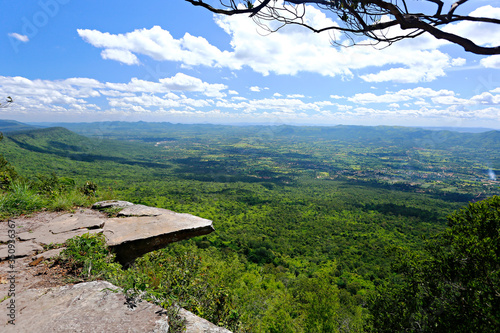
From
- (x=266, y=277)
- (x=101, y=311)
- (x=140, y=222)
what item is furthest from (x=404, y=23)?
(x=266, y=277)

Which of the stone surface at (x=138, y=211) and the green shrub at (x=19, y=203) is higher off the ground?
the green shrub at (x=19, y=203)

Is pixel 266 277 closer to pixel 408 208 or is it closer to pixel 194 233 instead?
pixel 194 233

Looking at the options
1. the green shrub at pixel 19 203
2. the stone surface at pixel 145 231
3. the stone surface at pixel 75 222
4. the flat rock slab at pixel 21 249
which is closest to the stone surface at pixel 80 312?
the flat rock slab at pixel 21 249

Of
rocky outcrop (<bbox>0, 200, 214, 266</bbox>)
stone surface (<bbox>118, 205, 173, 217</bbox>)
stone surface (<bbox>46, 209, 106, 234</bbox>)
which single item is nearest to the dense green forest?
rocky outcrop (<bbox>0, 200, 214, 266</bbox>)

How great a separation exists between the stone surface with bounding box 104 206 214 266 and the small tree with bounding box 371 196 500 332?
20.8 feet

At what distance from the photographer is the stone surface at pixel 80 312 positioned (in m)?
2.22

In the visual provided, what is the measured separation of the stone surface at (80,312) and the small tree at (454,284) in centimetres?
629

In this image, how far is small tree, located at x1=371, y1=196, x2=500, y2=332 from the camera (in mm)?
4687

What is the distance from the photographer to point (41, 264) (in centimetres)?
339

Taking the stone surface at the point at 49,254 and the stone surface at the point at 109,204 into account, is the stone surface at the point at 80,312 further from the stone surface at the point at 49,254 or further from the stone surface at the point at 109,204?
the stone surface at the point at 109,204

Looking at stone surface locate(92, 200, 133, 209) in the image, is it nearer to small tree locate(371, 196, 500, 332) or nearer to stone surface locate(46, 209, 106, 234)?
stone surface locate(46, 209, 106, 234)

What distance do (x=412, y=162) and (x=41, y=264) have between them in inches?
8157

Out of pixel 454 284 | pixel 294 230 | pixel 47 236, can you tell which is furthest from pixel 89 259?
pixel 294 230

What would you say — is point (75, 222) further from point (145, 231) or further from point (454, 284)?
point (454, 284)
